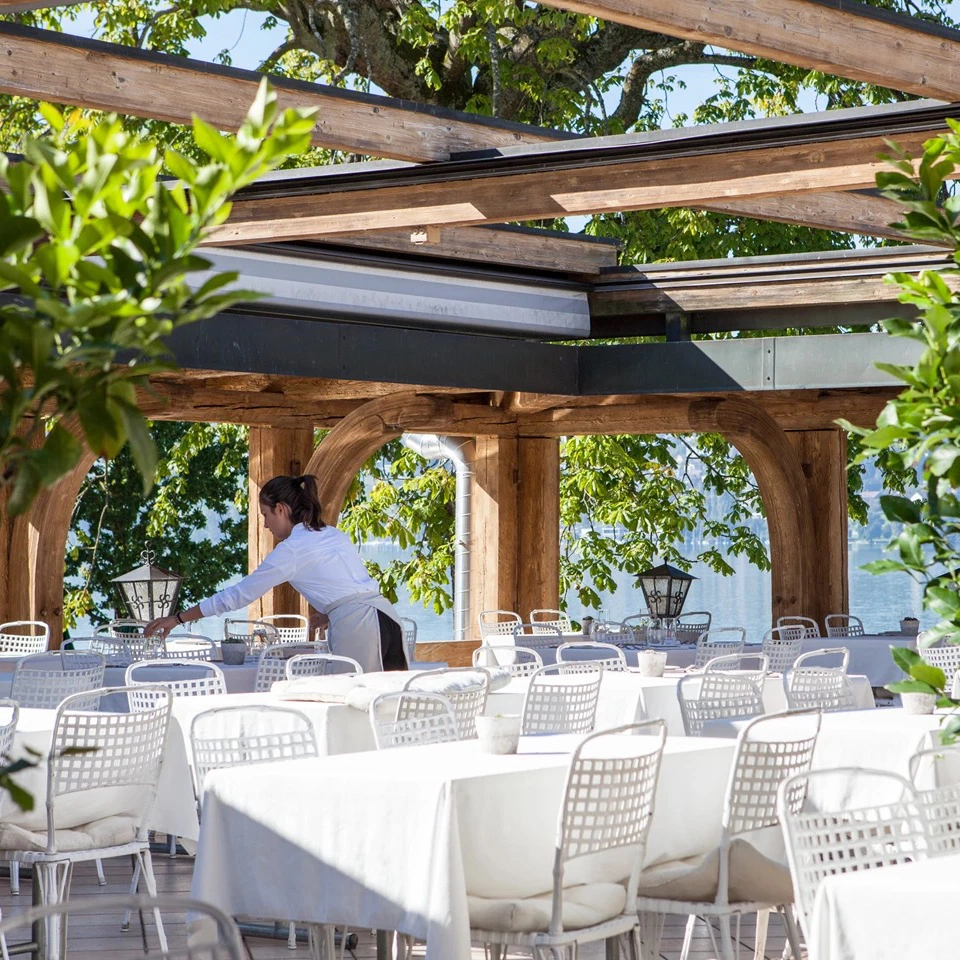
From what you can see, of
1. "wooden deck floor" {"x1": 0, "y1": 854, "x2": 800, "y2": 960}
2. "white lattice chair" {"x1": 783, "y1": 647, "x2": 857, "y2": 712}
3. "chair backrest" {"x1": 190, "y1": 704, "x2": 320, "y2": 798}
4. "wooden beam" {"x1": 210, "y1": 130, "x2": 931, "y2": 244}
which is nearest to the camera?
"chair backrest" {"x1": 190, "y1": 704, "x2": 320, "y2": 798}

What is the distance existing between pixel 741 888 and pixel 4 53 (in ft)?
11.7

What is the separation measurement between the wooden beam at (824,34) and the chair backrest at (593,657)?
3.33 metres

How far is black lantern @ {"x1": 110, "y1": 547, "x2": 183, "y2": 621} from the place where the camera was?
859cm

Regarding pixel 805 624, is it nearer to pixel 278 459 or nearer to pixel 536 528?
pixel 536 528

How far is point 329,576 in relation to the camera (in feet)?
22.0

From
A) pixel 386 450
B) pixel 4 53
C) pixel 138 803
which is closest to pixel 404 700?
pixel 138 803

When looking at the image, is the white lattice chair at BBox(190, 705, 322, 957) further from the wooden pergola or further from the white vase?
the white vase

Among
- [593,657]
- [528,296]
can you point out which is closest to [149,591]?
[593,657]

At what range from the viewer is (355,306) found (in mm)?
10250

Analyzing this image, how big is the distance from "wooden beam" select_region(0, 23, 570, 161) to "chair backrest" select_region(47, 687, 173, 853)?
2.07 m

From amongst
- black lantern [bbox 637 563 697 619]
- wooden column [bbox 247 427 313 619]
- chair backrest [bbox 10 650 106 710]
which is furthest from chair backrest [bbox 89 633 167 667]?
black lantern [bbox 637 563 697 619]

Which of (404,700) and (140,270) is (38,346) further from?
(404,700)

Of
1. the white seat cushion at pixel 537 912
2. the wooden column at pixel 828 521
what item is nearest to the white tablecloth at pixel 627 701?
the white seat cushion at pixel 537 912

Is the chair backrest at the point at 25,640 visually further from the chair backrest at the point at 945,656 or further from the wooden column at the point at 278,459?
the chair backrest at the point at 945,656
